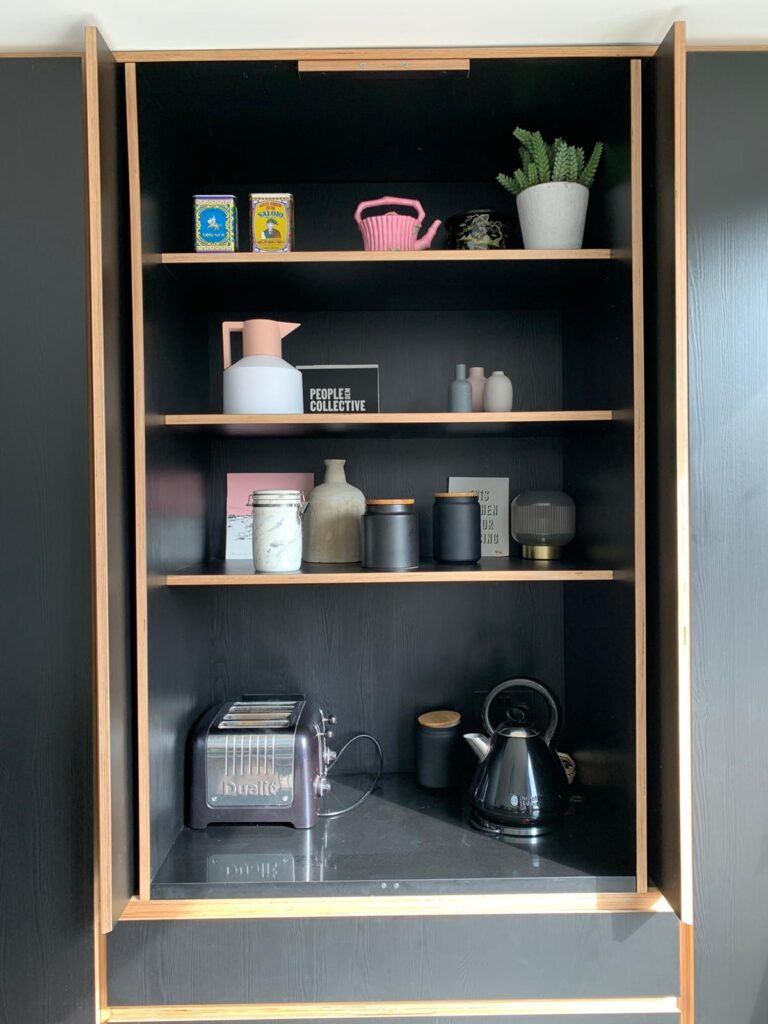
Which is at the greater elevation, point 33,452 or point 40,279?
point 40,279

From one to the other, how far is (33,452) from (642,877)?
1.29 m

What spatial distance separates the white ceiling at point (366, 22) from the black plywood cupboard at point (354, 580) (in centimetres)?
4

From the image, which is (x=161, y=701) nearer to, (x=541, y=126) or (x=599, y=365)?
(x=599, y=365)

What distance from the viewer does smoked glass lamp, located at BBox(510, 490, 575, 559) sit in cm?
153

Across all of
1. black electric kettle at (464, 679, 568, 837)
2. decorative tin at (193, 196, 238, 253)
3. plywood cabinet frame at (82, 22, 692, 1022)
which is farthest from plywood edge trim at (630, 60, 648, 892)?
decorative tin at (193, 196, 238, 253)

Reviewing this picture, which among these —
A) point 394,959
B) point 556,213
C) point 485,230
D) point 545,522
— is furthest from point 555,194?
point 394,959

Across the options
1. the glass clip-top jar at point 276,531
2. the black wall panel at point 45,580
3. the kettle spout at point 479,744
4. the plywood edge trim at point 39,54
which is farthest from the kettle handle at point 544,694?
the plywood edge trim at point 39,54

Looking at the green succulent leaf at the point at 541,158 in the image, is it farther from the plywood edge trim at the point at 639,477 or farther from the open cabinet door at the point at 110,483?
the open cabinet door at the point at 110,483

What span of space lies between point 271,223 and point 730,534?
107 centimetres

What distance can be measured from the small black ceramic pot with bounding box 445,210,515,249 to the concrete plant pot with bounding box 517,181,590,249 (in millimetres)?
52

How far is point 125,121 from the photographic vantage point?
1.25m

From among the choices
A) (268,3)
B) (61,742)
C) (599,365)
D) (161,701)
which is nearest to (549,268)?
(599,365)

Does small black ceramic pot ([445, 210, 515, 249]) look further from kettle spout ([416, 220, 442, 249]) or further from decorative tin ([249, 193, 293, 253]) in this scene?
decorative tin ([249, 193, 293, 253])

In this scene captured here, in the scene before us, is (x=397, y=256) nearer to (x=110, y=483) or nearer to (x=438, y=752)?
(x=110, y=483)
